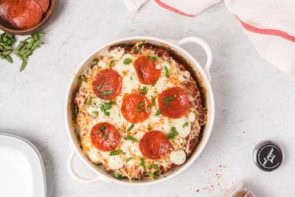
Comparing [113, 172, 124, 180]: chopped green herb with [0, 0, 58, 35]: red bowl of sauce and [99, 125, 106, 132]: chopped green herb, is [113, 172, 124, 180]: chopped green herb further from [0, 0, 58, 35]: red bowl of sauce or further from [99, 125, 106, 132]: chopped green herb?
[0, 0, 58, 35]: red bowl of sauce

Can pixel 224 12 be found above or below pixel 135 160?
above

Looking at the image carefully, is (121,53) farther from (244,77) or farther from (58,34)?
(244,77)

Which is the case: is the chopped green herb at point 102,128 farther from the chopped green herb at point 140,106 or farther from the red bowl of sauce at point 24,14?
the red bowl of sauce at point 24,14

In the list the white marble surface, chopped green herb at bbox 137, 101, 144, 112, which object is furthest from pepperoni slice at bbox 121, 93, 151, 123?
the white marble surface

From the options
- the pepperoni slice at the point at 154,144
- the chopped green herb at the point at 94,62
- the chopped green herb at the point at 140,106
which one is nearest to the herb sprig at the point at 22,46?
the chopped green herb at the point at 94,62

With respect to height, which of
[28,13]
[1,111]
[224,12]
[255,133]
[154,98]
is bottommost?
[255,133]

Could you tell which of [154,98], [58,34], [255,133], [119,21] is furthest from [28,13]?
[255,133]
